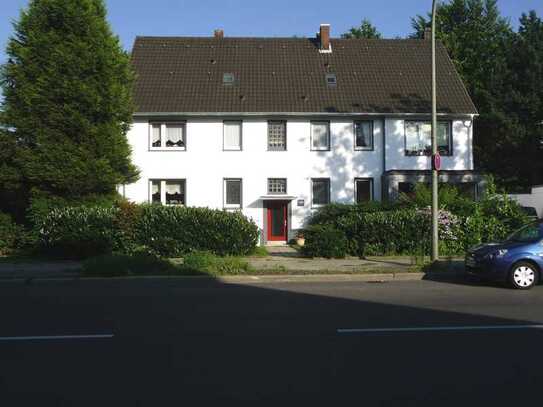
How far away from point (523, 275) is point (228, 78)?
1892 cm

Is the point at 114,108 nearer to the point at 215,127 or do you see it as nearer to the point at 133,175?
the point at 133,175

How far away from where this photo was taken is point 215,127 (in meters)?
26.9

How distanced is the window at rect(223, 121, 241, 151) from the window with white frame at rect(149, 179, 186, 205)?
8.62 ft

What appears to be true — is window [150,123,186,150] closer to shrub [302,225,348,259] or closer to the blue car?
shrub [302,225,348,259]

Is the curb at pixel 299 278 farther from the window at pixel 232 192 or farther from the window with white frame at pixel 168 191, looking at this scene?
the window at pixel 232 192

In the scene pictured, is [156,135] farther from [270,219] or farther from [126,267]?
[126,267]

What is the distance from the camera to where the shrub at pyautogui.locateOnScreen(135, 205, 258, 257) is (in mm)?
18797

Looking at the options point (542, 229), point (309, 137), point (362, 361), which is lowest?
point (362, 361)

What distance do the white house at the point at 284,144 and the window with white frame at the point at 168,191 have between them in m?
0.05

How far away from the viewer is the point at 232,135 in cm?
2716

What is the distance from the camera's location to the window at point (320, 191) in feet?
89.6

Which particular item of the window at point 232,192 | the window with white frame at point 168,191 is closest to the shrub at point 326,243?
the window at point 232,192

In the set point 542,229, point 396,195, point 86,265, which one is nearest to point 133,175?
point 86,265

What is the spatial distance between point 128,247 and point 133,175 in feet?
15.9
